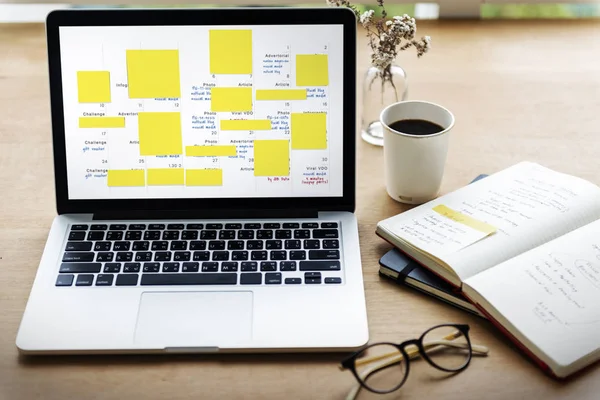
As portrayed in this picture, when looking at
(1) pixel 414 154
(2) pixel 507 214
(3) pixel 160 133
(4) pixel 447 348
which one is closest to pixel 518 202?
(2) pixel 507 214

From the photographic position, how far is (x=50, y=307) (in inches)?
36.4

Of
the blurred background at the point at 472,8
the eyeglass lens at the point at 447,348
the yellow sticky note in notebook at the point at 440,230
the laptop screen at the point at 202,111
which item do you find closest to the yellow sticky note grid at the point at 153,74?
the laptop screen at the point at 202,111

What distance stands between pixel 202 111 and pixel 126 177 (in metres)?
0.14

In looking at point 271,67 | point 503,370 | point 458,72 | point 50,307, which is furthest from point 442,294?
point 458,72

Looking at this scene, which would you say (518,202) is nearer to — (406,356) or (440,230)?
(440,230)

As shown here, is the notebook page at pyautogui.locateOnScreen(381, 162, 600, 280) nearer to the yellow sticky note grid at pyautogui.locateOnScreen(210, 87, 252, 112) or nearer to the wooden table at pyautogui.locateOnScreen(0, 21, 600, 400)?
the wooden table at pyautogui.locateOnScreen(0, 21, 600, 400)

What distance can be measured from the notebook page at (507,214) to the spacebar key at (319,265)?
0.10 meters

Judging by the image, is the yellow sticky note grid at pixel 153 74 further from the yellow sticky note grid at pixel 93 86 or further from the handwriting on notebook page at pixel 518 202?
the handwriting on notebook page at pixel 518 202

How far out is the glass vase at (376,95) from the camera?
1267mm

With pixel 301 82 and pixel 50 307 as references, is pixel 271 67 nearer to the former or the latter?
pixel 301 82

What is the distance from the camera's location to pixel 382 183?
118 cm

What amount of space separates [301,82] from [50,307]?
426 mm

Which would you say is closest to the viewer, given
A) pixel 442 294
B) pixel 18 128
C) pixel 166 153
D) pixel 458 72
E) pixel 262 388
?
pixel 262 388

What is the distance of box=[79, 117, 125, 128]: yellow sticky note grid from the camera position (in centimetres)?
104
